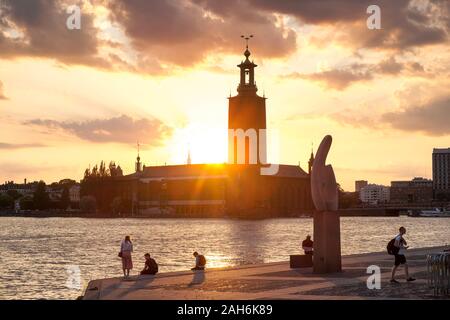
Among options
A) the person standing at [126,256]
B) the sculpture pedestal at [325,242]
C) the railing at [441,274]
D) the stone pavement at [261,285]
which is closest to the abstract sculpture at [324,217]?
the sculpture pedestal at [325,242]

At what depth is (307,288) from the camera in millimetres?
22172

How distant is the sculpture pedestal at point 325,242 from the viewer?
27.0 m

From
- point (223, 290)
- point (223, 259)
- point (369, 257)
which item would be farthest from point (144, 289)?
point (223, 259)

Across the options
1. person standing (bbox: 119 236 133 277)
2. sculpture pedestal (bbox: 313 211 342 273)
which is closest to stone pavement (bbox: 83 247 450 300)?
sculpture pedestal (bbox: 313 211 342 273)

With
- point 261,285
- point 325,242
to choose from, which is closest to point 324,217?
point 325,242

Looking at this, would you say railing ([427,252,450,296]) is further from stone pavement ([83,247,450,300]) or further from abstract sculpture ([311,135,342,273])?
abstract sculpture ([311,135,342,273])

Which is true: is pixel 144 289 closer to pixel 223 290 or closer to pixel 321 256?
pixel 223 290

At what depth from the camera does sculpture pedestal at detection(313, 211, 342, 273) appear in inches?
1062

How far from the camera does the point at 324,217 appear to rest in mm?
26938

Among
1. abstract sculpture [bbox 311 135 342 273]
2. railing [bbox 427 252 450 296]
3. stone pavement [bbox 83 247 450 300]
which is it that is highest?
abstract sculpture [bbox 311 135 342 273]

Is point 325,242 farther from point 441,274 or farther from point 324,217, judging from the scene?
point 441,274
